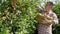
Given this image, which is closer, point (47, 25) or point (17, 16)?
point (17, 16)

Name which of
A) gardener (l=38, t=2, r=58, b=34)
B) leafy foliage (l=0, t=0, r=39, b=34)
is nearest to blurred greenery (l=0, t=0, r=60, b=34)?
leafy foliage (l=0, t=0, r=39, b=34)

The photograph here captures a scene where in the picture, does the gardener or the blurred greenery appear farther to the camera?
the gardener

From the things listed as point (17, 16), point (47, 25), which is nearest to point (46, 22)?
point (47, 25)

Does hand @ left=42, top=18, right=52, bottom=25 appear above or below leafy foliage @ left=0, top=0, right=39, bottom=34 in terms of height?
below

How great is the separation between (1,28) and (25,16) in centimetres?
81

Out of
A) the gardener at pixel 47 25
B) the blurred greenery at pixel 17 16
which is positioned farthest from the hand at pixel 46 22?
the blurred greenery at pixel 17 16

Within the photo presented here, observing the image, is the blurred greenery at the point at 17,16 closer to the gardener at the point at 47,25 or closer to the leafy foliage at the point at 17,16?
the leafy foliage at the point at 17,16

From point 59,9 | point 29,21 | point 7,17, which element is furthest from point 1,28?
point 59,9

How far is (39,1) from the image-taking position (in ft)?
18.1

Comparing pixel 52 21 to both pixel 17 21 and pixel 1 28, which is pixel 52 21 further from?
pixel 1 28

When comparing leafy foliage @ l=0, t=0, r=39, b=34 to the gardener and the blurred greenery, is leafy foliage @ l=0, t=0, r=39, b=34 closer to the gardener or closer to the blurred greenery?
the blurred greenery

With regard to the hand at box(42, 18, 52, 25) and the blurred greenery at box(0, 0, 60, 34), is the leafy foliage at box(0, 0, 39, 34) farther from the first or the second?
the hand at box(42, 18, 52, 25)

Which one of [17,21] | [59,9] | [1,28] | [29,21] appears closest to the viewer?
[1,28]

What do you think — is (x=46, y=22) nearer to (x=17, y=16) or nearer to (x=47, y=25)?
(x=47, y=25)
